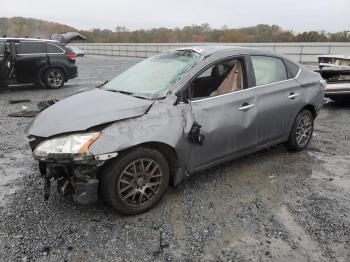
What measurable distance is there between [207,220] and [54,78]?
31.6ft

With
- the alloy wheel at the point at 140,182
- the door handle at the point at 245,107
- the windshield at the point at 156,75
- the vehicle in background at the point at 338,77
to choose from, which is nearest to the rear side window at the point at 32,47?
the windshield at the point at 156,75

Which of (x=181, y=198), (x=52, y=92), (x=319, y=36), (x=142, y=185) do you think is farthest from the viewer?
(x=319, y=36)

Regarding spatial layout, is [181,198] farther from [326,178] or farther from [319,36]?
[319,36]

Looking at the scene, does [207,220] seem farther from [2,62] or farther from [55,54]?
[55,54]

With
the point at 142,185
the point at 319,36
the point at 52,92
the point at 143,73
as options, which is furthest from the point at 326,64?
the point at 319,36

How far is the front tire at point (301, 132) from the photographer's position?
15.9 ft

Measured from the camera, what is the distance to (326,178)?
4227 millimetres

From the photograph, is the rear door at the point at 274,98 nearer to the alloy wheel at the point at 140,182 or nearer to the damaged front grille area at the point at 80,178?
the alloy wheel at the point at 140,182

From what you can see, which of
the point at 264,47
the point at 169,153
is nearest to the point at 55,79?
the point at 169,153

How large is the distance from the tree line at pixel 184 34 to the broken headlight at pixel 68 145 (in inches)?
699

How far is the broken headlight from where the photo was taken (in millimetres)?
2867

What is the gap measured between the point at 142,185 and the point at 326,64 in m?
7.43

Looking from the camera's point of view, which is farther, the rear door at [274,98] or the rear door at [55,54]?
the rear door at [55,54]

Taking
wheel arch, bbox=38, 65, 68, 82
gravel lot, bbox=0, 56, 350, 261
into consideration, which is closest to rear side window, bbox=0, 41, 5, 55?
wheel arch, bbox=38, 65, 68, 82
